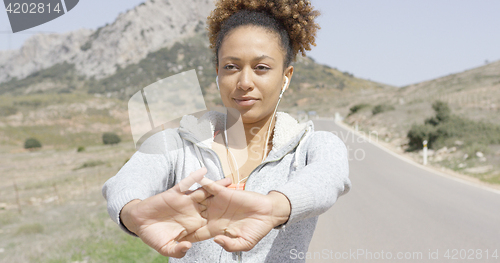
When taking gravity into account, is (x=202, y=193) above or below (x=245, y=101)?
below

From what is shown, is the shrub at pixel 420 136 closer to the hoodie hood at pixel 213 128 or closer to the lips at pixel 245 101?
the hoodie hood at pixel 213 128

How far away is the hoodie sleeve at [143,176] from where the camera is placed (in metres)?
1.20

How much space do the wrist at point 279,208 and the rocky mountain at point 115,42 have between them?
338 feet

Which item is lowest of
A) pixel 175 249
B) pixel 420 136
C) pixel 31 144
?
pixel 31 144

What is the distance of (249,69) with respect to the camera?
59.9 inches

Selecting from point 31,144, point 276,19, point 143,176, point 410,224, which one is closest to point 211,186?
point 143,176

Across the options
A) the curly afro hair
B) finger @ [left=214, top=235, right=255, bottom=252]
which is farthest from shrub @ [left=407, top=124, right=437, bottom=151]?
finger @ [left=214, top=235, right=255, bottom=252]

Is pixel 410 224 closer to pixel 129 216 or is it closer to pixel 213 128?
pixel 213 128

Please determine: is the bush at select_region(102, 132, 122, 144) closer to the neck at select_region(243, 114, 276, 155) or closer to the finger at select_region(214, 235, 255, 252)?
the neck at select_region(243, 114, 276, 155)

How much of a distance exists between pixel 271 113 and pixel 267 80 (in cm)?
21

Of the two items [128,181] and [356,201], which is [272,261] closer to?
[128,181]

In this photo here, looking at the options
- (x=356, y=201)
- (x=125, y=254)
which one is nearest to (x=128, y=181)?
(x=125, y=254)

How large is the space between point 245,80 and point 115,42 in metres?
117

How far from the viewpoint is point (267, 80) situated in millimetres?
1547
